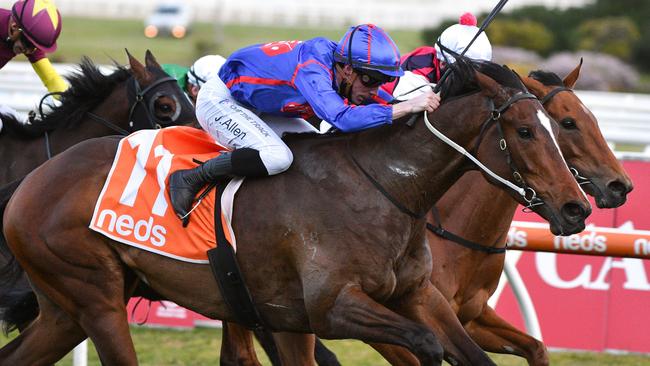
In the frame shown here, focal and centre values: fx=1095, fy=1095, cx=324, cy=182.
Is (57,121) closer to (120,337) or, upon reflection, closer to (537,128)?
(120,337)

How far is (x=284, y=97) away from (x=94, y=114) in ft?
7.22

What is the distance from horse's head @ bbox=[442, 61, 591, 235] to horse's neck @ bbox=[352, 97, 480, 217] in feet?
0.32

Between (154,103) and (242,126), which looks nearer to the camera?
(242,126)

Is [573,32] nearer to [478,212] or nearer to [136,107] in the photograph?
[136,107]

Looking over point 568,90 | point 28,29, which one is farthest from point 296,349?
point 28,29

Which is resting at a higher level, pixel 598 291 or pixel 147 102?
pixel 147 102

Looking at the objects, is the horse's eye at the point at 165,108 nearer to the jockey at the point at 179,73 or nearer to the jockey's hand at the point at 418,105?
the jockey at the point at 179,73

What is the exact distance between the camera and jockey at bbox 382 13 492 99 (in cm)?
520

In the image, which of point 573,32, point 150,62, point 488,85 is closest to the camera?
point 488,85

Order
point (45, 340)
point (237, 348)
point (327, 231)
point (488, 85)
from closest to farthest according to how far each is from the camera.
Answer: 1. point (488, 85)
2. point (327, 231)
3. point (45, 340)
4. point (237, 348)

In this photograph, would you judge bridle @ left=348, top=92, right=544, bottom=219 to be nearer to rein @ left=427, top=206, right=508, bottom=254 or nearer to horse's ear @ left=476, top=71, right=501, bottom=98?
horse's ear @ left=476, top=71, right=501, bottom=98

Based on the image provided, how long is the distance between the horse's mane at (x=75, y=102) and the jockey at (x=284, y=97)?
6.08ft

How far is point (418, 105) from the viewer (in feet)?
13.3

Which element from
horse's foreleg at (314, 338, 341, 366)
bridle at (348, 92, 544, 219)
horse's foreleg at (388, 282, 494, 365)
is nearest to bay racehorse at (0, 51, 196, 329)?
horse's foreleg at (314, 338, 341, 366)
